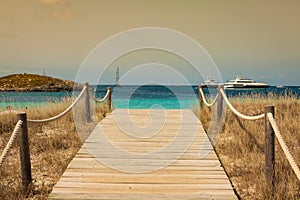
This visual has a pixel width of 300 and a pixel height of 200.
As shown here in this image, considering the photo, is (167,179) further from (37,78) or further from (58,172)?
(37,78)

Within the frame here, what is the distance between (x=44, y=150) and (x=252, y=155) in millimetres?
4425

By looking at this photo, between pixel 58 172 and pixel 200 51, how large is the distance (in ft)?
17.7

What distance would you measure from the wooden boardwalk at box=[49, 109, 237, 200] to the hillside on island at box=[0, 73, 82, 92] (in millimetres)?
60969

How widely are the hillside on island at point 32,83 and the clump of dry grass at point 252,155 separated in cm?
6053

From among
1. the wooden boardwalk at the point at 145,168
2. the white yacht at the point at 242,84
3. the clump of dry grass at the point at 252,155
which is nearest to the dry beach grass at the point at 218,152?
the clump of dry grass at the point at 252,155

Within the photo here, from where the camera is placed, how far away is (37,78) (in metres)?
72.2

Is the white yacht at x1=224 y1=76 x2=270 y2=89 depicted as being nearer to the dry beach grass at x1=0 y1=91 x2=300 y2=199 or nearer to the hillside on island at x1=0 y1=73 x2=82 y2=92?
the hillside on island at x1=0 y1=73 x2=82 y2=92

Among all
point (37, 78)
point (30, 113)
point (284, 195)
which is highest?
point (37, 78)

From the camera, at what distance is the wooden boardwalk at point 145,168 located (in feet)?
14.9

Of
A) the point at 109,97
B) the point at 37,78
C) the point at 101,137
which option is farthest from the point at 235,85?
the point at 101,137

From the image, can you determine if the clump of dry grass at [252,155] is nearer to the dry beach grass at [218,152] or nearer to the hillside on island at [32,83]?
the dry beach grass at [218,152]

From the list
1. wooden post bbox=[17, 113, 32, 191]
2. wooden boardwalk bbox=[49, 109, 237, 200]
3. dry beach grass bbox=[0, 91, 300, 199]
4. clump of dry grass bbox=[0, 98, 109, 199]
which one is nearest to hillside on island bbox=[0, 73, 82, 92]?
clump of dry grass bbox=[0, 98, 109, 199]

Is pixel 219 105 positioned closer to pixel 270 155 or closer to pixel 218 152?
pixel 218 152

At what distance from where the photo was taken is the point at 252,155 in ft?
21.4
